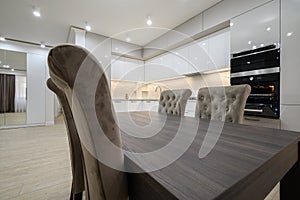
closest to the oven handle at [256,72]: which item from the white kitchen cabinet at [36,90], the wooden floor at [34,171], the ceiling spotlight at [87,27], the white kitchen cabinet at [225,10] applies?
the white kitchen cabinet at [225,10]

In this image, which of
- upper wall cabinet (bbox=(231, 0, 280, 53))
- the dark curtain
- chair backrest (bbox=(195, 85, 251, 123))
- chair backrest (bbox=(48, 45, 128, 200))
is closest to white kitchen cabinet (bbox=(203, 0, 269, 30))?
upper wall cabinet (bbox=(231, 0, 280, 53))

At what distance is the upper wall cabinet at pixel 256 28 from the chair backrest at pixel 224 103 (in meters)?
1.35

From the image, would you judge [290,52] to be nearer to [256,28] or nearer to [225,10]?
[256,28]

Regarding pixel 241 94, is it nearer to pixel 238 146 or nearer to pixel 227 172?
pixel 238 146

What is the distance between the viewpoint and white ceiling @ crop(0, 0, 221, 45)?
272 centimetres

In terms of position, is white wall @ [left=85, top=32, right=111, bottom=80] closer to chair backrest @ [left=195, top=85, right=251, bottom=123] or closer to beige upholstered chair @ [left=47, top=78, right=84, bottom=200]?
chair backrest @ [left=195, top=85, right=251, bottom=123]

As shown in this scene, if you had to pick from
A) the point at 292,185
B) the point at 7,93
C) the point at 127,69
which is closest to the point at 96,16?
the point at 127,69

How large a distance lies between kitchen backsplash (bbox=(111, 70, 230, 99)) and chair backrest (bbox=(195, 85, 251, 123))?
1937 millimetres

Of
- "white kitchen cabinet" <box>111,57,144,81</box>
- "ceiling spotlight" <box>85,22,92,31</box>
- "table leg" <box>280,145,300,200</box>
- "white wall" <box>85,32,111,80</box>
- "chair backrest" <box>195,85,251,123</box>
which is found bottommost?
"table leg" <box>280,145,300,200</box>

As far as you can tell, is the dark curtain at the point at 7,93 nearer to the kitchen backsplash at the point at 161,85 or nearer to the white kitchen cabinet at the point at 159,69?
the kitchen backsplash at the point at 161,85

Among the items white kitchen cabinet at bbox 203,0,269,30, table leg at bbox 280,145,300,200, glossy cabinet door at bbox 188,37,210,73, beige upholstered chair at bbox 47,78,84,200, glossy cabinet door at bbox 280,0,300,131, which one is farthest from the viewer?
glossy cabinet door at bbox 188,37,210,73

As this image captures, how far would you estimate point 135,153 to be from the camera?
1.79 feet

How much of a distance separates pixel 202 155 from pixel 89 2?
327 centimetres

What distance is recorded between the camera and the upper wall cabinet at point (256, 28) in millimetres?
2006
